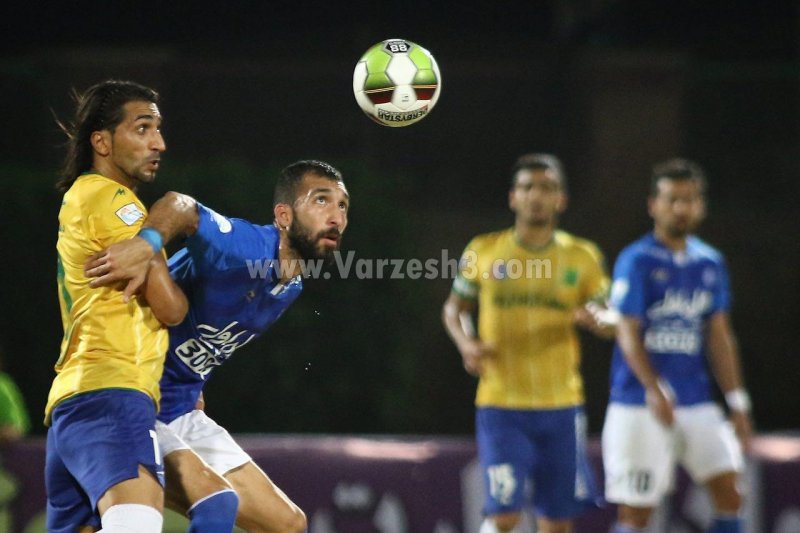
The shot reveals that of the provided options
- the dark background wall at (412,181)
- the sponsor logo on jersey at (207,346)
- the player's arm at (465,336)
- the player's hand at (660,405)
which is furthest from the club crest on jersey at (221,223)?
the dark background wall at (412,181)

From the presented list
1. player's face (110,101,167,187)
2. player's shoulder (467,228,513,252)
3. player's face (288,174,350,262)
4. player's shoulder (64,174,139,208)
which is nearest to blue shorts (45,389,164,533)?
player's shoulder (64,174,139,208)

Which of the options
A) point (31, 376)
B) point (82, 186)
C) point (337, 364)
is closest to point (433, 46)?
point (337, 364)

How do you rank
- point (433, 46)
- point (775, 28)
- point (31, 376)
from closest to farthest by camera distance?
point (31, 376) < point (433, 46) < point (775, 28)

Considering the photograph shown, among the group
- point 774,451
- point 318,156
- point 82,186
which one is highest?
point 318,156

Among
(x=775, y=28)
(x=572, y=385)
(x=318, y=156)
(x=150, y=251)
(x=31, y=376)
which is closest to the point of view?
(x=150, y=251)

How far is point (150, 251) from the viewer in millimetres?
3609

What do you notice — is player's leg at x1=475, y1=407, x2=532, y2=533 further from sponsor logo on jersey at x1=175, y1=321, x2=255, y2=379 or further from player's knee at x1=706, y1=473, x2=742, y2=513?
sponsor logo on jersey at x1=175, y1=321, x2=255, y2=379

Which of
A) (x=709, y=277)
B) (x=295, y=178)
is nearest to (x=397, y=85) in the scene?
(x=295, y=178)

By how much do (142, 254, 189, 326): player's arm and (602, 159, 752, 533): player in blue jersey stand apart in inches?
120

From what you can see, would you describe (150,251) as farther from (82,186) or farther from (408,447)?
(408,447)

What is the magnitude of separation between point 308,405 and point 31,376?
6.36 feet

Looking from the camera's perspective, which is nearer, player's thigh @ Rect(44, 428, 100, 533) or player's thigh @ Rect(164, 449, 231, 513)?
player's thigh @ Rect(44, 428, 100, 533)

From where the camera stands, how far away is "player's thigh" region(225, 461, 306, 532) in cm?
416

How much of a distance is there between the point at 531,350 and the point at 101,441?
2.99 meters
